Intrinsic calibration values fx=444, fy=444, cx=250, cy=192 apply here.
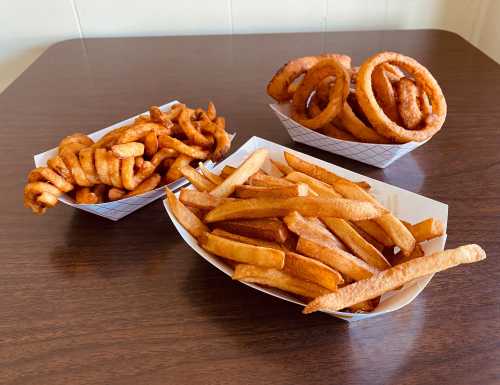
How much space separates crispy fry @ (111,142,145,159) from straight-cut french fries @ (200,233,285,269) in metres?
0.25

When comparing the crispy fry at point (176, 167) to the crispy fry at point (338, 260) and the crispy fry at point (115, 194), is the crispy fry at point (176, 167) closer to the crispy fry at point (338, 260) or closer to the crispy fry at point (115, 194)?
the crispy fry at point (115, 194)

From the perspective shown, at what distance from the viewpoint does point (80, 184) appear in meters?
0.87

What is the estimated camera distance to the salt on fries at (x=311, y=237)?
0.64 m

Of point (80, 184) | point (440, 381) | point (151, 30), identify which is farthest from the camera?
point (151, 30)

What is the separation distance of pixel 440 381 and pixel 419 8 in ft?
6.62

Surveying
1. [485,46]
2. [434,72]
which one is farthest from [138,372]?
[485,46]

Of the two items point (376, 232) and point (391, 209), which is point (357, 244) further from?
point (391, 209)

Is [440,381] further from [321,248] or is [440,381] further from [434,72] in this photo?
[434,72]

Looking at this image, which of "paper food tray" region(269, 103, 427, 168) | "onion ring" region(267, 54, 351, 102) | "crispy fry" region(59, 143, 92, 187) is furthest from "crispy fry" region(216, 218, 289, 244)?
"onion ring" region(267, 54, 351, 102)

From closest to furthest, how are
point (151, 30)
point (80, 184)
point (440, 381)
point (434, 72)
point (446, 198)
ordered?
1. point (440, 381)
2. point (80, 184)
3. point (446, 198)
4. point (434, 72)
5. point (151, 30)

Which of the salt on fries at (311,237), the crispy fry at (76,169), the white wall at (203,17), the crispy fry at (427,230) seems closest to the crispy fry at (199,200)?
the salt on fries at (311,237)

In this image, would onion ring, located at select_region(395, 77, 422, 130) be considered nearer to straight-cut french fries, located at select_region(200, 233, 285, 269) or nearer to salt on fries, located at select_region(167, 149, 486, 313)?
salt on fries, located at select_region(167, 149, 486, 313)

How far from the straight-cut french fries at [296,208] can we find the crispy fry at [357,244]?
0.03 meters

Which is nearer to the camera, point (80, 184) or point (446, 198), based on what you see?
point (80, 184)
